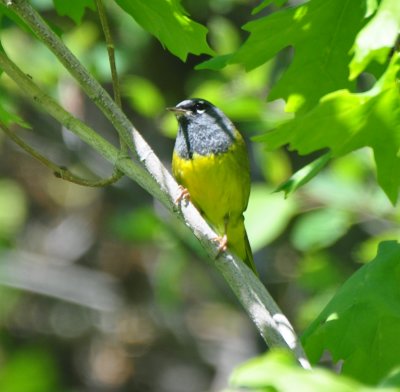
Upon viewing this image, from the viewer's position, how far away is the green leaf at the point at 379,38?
2592 millimetres

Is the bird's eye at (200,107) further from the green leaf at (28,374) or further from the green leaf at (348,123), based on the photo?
the green leaf at (28,374)

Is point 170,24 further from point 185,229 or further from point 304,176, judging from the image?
point 185,229

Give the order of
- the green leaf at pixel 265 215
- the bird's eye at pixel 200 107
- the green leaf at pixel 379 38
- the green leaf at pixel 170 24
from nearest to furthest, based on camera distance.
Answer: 1. the green leaf at pixel 379 38
2. the green leaf at pixel 170 24
3. the bird's eye at pixel 200 107
4. the green leaf at pixel 265 215

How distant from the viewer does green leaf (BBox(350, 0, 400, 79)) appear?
259 cm

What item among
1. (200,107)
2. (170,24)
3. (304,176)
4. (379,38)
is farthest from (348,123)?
(200,107)

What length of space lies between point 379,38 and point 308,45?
75 cm

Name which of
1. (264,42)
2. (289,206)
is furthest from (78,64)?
(289,206)

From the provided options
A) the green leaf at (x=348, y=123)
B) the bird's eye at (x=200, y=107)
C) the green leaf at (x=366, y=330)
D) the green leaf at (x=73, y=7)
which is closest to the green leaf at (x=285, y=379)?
the green leaf at (x=348, y=123)

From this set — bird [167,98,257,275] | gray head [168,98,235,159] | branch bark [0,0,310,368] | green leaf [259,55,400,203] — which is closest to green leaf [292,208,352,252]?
gray head [168,98,235,159]

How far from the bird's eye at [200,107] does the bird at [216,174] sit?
0.09 meters

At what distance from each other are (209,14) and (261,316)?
6483 mm

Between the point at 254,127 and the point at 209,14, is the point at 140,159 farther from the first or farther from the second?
the point at 209,14

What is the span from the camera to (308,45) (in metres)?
3.33

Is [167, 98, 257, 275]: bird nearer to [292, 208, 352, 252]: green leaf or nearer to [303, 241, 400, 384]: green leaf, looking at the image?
[303, 241, 400, 384]: green leaf
